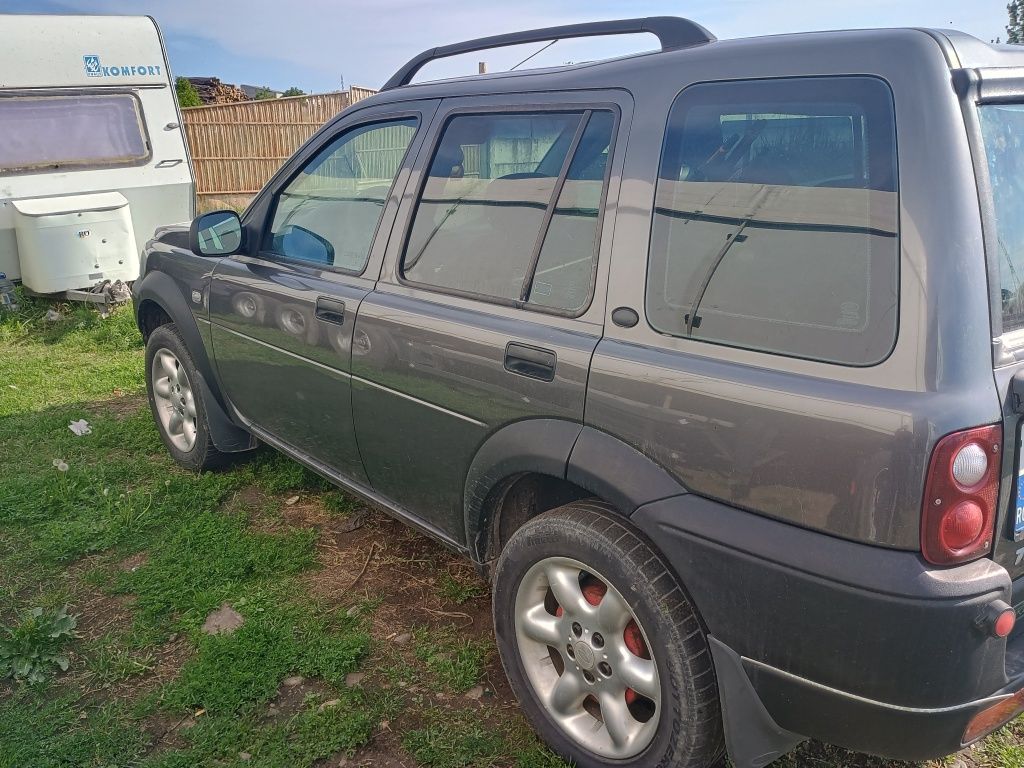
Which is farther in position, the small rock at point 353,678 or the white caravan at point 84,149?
the white caravan at point 84,149

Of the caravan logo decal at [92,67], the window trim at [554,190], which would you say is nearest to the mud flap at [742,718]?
the window trim at [554,190]

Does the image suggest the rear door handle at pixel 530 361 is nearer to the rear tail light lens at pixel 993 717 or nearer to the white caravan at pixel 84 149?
the rear tail light lens at pixel 993 717

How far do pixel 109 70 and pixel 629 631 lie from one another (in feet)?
26.9

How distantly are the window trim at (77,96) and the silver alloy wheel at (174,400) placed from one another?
442cm

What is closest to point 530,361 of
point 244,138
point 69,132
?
point 69,132

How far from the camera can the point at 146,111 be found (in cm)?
845

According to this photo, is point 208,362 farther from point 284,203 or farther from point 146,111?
point 146,111

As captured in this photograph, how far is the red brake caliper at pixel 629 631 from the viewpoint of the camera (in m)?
2.16

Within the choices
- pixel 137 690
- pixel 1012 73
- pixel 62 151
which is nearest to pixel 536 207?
pixel 1012 73

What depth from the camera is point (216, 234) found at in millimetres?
3648

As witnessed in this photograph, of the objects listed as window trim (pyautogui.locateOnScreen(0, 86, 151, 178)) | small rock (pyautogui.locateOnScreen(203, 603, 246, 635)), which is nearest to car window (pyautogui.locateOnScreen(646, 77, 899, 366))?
small rock (pyautogui.locateOnScreen(203, 603, 246, 635))

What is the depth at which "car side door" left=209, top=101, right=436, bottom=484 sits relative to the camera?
3.00 metres

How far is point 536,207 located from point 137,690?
2.12 meters

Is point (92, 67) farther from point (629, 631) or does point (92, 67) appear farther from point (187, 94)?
point (187, 94)
